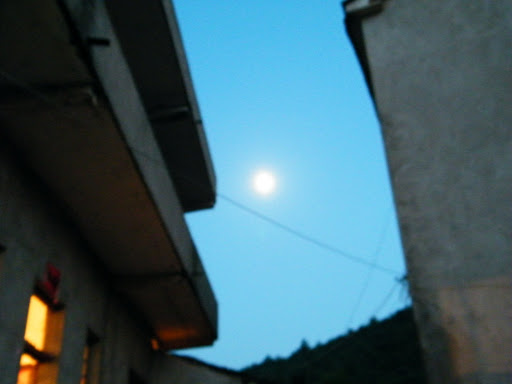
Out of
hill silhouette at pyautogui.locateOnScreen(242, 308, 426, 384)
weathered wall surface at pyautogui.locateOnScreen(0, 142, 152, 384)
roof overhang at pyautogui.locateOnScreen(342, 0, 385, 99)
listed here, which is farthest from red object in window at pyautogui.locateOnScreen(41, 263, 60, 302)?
hill silhouette at pyautogui.locateOnScreen(242, 308, 426, 384)

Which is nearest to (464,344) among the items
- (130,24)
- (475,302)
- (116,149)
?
(475,302)

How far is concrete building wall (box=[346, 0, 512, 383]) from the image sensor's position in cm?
536

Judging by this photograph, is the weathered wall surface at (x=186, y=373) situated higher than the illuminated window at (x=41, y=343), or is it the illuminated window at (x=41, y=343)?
the weathered wall surface at (x=186, y=373)

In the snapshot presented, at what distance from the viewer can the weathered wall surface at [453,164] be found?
211 inches

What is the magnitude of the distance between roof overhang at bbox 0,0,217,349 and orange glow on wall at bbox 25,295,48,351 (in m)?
1.17

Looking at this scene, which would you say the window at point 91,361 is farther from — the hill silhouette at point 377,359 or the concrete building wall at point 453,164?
the hill silhouette at point 377,359

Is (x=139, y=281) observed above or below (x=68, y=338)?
above

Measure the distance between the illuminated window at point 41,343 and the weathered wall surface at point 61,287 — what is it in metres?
0.11

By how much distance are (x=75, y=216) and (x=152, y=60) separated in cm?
453

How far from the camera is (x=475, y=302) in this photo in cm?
547

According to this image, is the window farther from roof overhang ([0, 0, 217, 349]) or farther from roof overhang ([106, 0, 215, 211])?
roof overhang ([106, 0, 215, 211])

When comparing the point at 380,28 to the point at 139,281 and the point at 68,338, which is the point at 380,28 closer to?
the point at 139,281

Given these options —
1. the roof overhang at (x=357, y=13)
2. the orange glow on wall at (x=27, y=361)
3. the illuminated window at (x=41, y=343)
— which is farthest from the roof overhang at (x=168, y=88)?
the orange glow on wall at (x=27, y=361)

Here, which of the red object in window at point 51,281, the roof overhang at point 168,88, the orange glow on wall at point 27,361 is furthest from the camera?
the roof overhang at point 168,88
